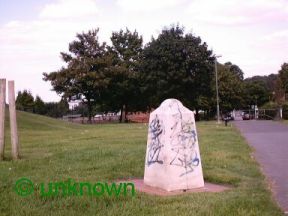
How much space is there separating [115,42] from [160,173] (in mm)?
58381

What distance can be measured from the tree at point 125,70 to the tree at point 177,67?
11.2ft

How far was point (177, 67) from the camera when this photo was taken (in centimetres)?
5544

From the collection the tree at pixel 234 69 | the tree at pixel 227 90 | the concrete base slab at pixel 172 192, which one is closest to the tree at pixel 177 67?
the tree at pixel 227 90

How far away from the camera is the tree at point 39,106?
277 feet

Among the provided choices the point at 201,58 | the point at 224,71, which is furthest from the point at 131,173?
the point at 224,71

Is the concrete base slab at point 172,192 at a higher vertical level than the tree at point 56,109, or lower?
lower

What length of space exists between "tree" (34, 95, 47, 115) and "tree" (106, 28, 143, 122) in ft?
70.6

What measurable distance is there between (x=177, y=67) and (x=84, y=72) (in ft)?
38.8

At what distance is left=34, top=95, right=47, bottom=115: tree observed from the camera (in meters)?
84.5

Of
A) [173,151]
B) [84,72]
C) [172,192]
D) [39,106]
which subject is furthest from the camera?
[39,106]

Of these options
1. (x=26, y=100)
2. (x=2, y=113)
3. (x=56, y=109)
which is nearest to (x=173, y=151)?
(x=2, y=113)

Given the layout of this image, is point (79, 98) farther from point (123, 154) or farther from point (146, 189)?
point (146, 189)

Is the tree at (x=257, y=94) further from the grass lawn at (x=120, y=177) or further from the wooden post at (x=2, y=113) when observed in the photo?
the wooden post at (x=2, y=113)

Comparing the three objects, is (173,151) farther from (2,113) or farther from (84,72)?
(84,72)
